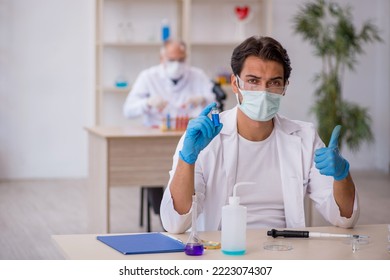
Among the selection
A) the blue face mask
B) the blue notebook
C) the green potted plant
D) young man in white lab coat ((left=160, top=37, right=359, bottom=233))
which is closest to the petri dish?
the blue notebook

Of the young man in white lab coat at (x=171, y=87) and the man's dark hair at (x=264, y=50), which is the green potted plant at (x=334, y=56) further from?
the man's dark hair at (x=264, y=50)

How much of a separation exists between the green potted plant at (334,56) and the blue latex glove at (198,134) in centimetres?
437

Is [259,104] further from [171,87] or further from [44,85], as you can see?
Result: [44,85]

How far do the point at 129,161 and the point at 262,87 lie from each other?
69.7 inches

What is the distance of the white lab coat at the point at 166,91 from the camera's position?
4.60 meters

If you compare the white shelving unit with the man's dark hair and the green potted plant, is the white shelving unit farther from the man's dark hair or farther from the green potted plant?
the man's dark hair

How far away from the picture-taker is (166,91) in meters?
4.73

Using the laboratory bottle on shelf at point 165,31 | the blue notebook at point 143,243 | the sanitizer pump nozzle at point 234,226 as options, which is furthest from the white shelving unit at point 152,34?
the sanitizer pump nozzle at point 234,226

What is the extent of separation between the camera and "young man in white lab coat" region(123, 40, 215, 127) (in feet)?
15.1

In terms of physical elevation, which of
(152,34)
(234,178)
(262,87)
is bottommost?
(234,178)

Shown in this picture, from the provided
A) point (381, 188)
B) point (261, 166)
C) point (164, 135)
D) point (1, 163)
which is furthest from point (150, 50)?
point (261, 166)

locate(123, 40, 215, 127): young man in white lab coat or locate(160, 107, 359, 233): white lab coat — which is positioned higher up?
locate(123, 40, 215, 127): young man in white lab coat

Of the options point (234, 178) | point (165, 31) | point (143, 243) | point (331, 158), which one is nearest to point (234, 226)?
point (143, 243)
